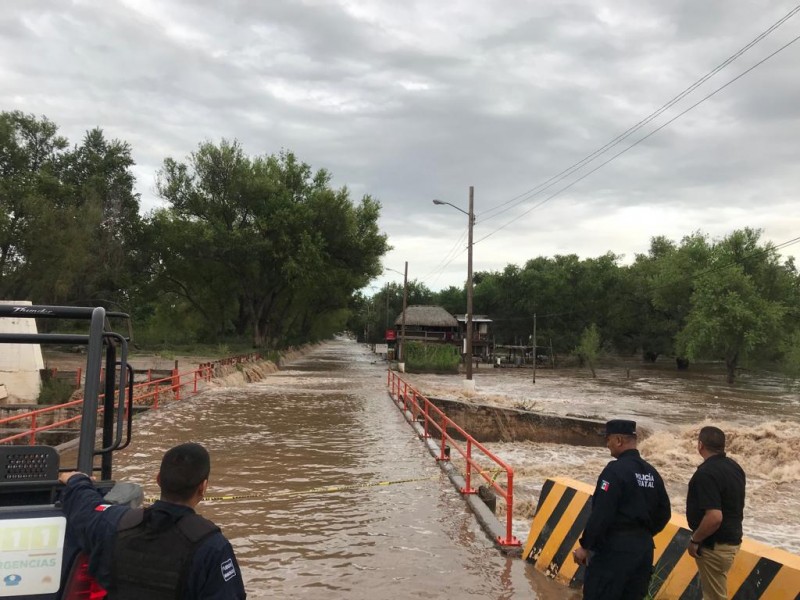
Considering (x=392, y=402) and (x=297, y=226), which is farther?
(x=297, y=226)

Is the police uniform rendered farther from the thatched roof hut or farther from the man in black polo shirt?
the thatched roof hut

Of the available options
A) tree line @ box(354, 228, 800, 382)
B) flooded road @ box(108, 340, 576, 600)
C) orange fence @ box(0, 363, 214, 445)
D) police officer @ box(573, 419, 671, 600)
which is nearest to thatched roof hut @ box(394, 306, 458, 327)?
tree line @ box(354, 228, 800, 382)

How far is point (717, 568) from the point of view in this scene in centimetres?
460

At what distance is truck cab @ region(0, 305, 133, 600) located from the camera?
9.32 feet

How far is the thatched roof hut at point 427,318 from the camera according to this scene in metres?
70.1

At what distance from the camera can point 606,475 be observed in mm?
4375

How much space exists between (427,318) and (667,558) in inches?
2560

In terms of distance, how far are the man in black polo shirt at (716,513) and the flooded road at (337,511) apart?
1.82m

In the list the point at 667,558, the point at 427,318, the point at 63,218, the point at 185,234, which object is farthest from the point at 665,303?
the point at 667,558

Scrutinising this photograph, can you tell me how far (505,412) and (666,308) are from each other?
48.4m

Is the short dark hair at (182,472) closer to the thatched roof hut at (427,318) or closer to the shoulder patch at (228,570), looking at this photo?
the shoulder patch at (228,570)

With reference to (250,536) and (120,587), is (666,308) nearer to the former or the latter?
(250,536)

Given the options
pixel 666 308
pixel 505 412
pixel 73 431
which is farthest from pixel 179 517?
pixel 666 308

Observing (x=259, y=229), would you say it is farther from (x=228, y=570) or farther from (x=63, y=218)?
(x=228, y=570)
